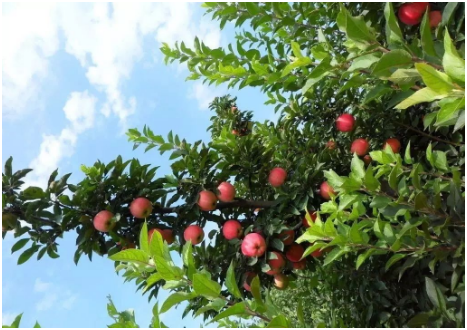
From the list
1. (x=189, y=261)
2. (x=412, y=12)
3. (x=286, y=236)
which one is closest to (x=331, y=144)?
(x=286, y=236)

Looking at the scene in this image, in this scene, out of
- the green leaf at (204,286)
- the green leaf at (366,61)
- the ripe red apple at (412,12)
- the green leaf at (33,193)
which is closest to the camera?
→ the green leaf at (204,286)

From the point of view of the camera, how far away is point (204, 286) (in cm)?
158

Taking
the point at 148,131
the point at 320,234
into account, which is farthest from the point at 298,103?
the point at 320,234

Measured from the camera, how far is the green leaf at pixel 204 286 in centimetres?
155

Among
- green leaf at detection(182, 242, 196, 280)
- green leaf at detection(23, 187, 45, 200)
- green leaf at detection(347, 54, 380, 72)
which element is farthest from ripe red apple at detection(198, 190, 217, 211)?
green leaf at detection(347, 54, 380, 72)

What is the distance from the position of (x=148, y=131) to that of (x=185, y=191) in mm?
833

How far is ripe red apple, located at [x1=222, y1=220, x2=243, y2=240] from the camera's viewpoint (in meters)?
3.08

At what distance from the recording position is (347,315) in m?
4.00

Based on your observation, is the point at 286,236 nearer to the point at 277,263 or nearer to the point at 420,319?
the point at 277,263

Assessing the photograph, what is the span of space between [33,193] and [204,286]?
5.59ft

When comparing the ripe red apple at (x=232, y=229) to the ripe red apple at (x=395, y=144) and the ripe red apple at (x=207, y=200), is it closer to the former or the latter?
the ripe red apple at (x=207, y=200)

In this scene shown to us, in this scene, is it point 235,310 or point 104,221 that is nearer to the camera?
point 235,310

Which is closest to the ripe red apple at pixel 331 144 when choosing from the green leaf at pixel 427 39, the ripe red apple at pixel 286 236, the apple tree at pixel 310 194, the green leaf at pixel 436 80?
the apple tree at pixel 310 194

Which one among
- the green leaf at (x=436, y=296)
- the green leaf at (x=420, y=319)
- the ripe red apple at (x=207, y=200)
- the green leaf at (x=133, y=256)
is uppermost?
the ripe red apple at (x=207, y=200)
